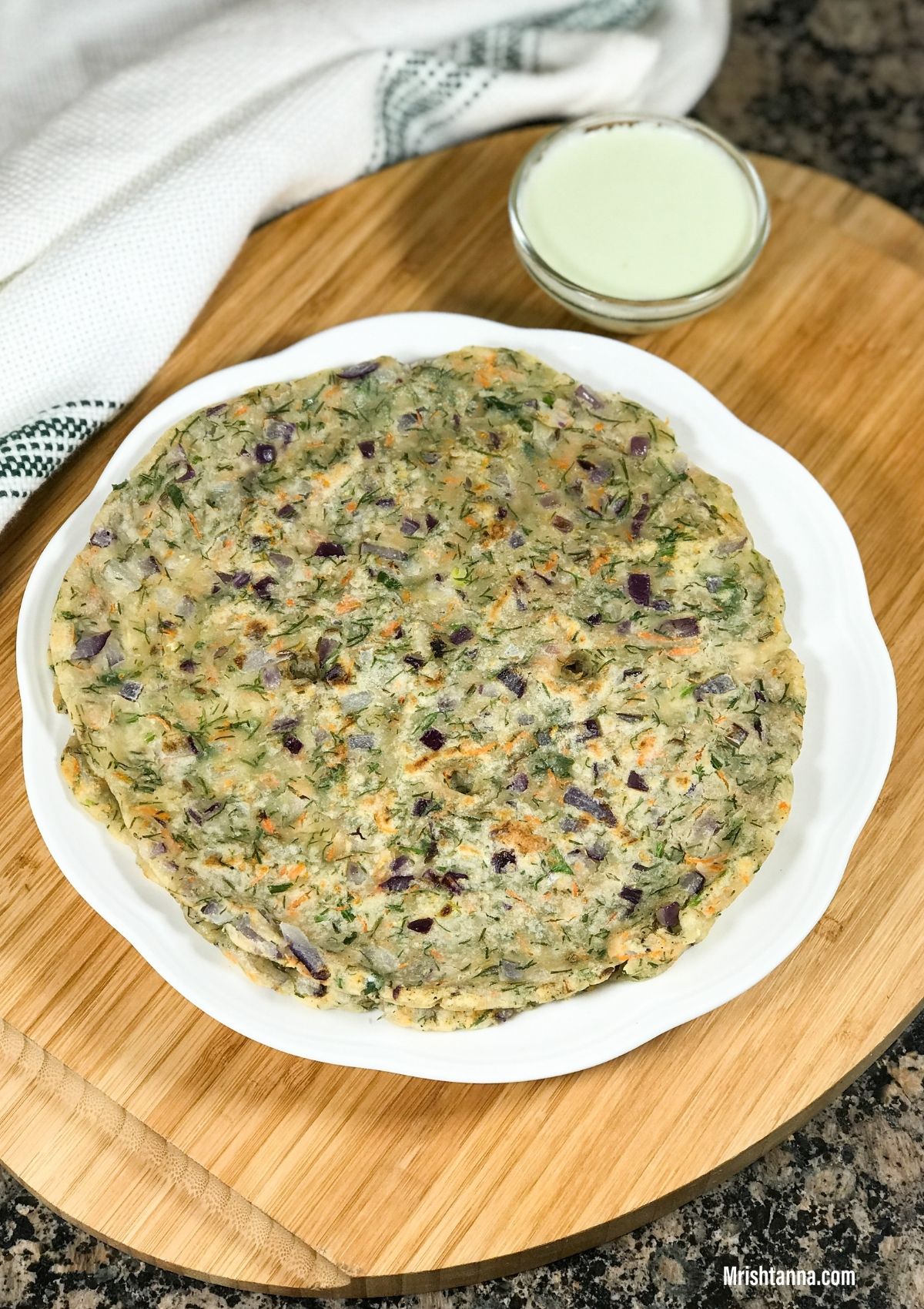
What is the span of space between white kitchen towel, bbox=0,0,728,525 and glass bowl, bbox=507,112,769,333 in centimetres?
27

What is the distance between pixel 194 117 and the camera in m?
3.36

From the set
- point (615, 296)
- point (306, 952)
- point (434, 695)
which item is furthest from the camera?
point (615, 296)

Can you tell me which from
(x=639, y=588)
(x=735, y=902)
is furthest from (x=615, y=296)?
(x=735, y=902)

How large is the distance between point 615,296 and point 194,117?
3.68 feet

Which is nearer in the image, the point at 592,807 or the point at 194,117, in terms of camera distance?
the point at 592,807

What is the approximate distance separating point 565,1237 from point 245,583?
142 centimetres

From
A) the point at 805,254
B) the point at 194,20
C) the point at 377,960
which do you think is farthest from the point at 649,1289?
the point at 194,20

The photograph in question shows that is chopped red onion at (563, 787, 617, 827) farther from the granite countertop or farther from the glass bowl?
the glass bowl

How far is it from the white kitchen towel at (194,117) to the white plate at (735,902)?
11.7 inches

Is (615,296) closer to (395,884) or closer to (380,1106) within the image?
(395,884)

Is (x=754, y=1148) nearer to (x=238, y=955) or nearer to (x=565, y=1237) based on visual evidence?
(x=565, y=1237)

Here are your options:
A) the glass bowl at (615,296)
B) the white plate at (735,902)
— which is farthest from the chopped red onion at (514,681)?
the glass bowl at (615,296)

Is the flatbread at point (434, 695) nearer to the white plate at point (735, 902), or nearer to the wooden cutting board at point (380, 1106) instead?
the white plate at point (735, 902)

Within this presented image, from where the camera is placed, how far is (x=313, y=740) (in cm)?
271
